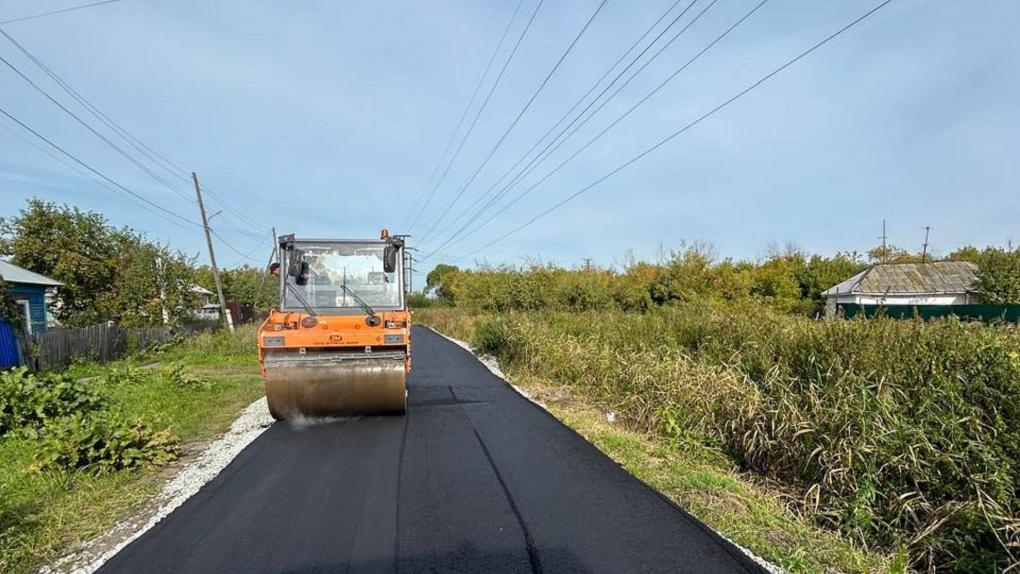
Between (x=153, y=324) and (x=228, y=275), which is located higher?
(x=228, y=275)

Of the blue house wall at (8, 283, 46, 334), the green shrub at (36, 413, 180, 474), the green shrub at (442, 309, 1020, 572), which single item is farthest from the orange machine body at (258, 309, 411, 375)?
the blue house wall at (8, 283, 46, 334)

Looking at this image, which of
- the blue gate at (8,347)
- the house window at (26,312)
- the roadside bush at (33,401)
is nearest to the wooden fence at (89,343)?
the blue gate at (8,347)

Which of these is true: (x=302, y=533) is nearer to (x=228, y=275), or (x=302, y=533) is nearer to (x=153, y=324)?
(x=153, y=324)

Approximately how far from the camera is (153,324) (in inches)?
771

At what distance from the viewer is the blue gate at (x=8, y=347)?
1347 centimetres

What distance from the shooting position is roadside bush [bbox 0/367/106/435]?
271 inches

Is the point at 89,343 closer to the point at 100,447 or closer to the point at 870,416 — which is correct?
the point at 100,447

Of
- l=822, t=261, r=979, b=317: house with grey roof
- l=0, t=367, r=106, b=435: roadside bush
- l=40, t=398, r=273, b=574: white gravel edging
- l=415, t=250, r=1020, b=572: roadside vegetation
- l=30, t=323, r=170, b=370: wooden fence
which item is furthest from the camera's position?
l=822, t=261, r=979, b=317: house with grey roof

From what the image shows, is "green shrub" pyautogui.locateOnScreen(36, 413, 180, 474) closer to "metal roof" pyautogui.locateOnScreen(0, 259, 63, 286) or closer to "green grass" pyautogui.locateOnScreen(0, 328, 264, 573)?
"green grass" pyautogui.locateOnScreen(0, 328, 264, 573)

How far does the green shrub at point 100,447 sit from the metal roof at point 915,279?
36.6m

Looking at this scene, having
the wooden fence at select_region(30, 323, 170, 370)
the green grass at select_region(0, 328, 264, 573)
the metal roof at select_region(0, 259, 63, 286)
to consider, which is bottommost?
the green grass at select_region(0, 328, 264, 573)

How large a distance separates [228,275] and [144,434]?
4259cm

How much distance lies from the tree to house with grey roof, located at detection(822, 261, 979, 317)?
3408 millimetres

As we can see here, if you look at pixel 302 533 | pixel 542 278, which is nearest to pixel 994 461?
pixel 302 533
